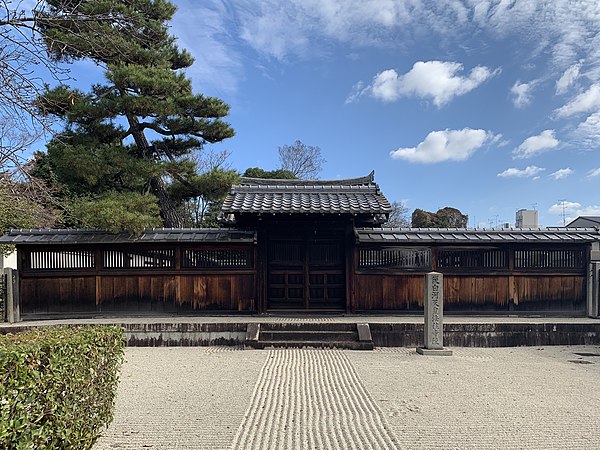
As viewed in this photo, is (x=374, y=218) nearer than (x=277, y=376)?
No

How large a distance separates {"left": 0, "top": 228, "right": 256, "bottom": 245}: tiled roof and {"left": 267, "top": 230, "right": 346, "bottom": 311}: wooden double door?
3.26 ft

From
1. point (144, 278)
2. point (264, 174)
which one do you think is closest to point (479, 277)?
point (144, 278)

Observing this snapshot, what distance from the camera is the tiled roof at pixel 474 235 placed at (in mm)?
10461

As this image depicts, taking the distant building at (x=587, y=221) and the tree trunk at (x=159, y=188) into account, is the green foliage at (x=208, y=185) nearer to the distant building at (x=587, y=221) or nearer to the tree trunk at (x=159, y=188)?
the tree trunk at (x=159, y=188)

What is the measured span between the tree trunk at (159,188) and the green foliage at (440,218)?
3160 cm

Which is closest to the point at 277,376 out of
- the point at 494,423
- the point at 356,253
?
the point at 494,423

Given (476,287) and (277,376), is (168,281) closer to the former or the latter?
(277,376)

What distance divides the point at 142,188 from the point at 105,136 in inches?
71.0

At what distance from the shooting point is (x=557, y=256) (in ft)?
35.1

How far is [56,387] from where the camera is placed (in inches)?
115

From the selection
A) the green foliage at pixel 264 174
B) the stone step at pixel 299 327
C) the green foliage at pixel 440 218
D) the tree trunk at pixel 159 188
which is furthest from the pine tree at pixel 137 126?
the green foliage at pixel 440 218

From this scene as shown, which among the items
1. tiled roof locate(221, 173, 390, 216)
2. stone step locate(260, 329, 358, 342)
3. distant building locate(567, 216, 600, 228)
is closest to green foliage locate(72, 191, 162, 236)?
tiled roof locate(221, 173, 390, 216)

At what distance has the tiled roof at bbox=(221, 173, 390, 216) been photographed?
9.55 meters

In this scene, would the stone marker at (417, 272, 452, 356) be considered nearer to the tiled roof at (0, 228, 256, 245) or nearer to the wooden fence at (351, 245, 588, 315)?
the wooden fence at (351, 245, 588, 315)
